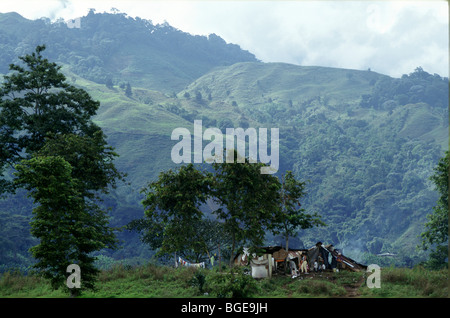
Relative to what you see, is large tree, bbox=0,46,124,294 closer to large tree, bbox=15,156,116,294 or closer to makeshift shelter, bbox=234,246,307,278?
large tree, bbox=15,156,116,294

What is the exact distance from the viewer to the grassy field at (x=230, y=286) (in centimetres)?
1967

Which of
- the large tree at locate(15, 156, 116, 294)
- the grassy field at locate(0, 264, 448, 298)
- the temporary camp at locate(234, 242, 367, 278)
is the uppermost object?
the large tree at locate(15, 156, 116, 294)

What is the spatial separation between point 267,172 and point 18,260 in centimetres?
8167

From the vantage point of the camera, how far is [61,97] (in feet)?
100.0

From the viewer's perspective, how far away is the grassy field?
64.5ft

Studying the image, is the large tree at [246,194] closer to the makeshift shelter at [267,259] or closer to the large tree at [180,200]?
the large tree at [180,200]

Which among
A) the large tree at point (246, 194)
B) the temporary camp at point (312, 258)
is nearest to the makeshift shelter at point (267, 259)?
the temporary camp at point (312, 258)

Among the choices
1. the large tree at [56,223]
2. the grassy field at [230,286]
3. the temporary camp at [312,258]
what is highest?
the large tree at [56,223]

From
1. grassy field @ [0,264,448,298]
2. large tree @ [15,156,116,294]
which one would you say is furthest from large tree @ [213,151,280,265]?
large tree @ [15,156,116,294]

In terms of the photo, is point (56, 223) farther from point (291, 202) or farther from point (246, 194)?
point (291, 202)

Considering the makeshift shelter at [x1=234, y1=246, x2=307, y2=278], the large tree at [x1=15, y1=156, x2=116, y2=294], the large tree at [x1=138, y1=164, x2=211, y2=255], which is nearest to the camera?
the large tree at [x1=15, y1=156, x2=116, y2=294]
